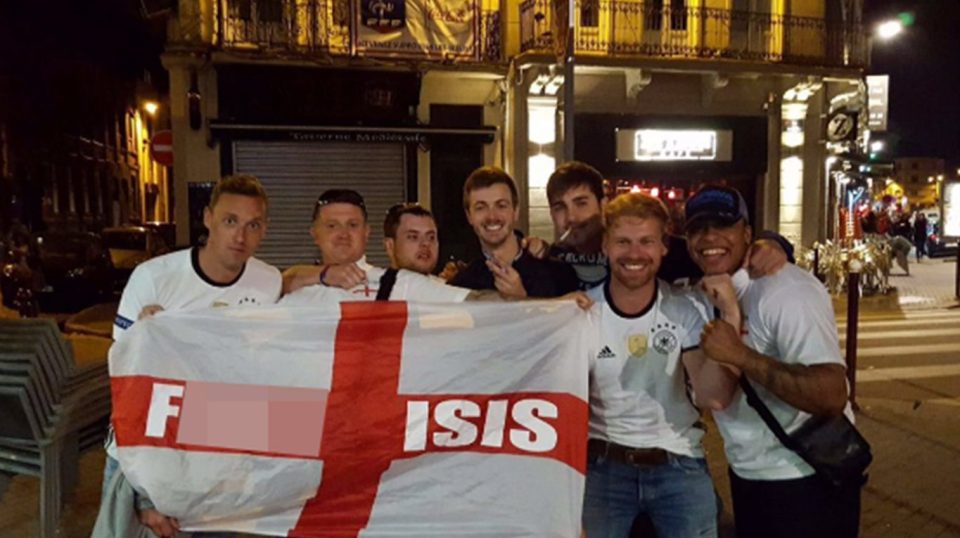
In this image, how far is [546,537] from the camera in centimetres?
299

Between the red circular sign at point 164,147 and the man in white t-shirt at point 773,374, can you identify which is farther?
the red circular sign at point 164,147

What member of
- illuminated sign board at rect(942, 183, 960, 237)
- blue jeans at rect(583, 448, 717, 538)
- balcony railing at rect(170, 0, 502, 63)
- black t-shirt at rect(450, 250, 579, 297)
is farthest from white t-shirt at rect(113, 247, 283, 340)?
illuminated sign board at rect(942, 183, 960, 237)

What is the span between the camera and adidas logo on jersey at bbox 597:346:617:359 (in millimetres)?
3025

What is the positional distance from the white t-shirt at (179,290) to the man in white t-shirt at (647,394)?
5.12 feet

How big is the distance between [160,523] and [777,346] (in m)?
2.51

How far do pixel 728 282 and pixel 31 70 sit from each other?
37.8 m

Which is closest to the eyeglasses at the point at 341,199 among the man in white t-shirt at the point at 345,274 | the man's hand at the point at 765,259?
the man in white t-shirt at the point at 345,274

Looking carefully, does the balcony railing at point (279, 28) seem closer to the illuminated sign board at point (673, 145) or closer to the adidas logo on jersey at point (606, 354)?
the illuminated sign board at point (673, 145)

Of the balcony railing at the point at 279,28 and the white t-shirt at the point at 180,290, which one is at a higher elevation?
the balcony railing at the point at 279,28

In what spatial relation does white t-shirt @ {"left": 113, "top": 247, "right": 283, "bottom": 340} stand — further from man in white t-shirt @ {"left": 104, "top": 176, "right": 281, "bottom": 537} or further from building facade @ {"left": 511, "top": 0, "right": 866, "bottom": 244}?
building facade @ {"left": 511, "top": 0, "right": 866, "bottom": 244}

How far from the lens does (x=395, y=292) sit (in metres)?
3.51

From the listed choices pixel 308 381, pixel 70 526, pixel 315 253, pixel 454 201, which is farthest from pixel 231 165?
pixel 308 381

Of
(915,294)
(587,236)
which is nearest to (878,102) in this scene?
(915,294)

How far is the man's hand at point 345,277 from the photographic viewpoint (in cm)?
357
